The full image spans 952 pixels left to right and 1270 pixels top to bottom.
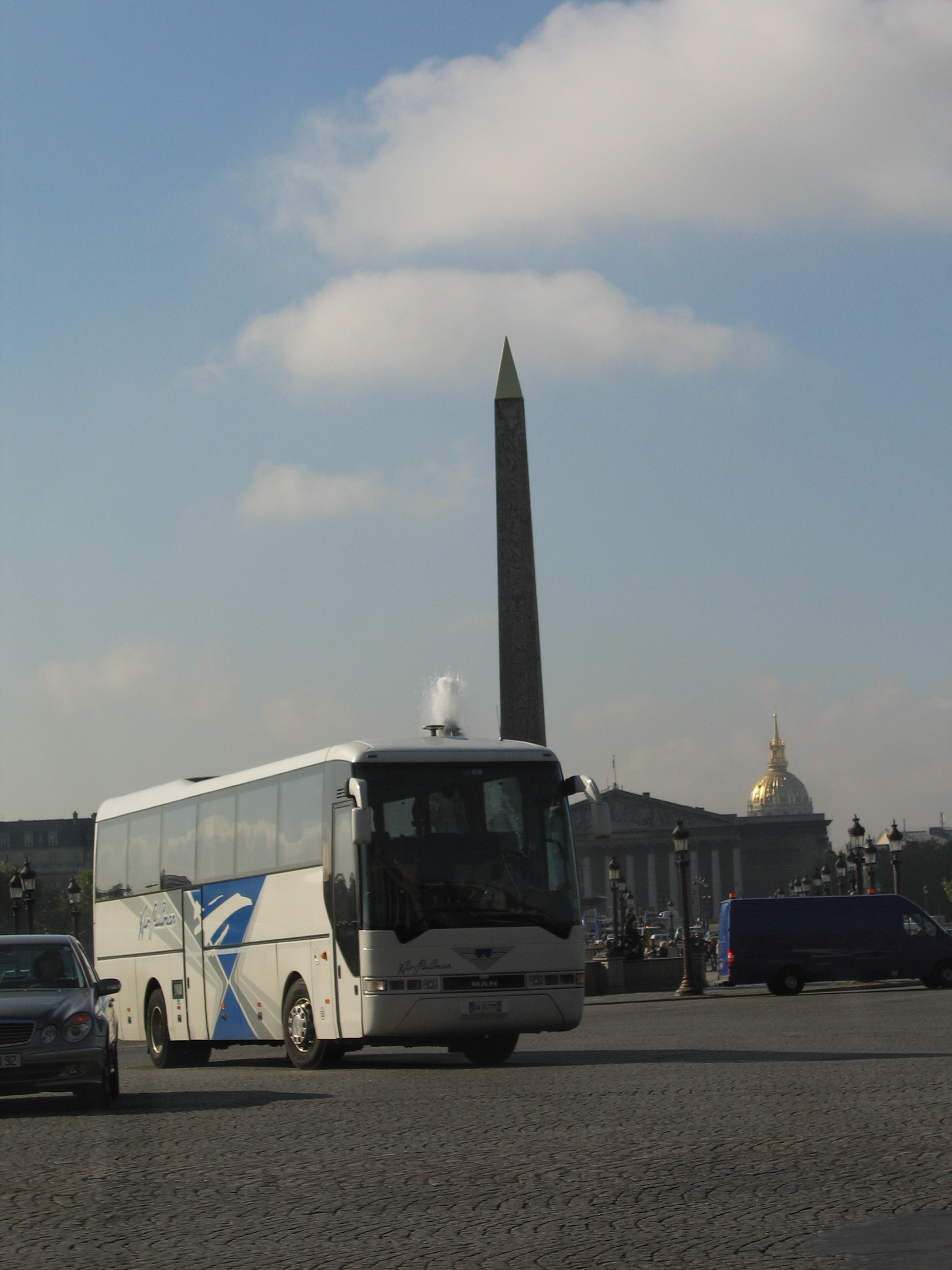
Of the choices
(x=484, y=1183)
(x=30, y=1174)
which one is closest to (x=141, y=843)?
(x=30, y=1174)

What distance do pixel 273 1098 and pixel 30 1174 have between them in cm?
455

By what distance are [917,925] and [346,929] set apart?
25933mm

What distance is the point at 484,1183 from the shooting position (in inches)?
324

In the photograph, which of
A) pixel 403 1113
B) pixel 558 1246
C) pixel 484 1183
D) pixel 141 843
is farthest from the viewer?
pixel 141 843

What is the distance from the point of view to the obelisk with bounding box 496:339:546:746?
38.6m

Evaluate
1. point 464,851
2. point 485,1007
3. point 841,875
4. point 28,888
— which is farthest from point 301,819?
point 841,875

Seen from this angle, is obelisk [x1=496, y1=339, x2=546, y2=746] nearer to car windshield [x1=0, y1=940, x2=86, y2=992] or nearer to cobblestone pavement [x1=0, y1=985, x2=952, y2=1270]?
cobblestone pavement [x1=0, y1=985, x2=952, y2=1270]

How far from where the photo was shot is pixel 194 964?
20047 mm

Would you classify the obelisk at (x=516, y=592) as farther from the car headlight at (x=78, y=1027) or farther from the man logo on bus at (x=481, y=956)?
the car headlight at (x=78, y=1027)

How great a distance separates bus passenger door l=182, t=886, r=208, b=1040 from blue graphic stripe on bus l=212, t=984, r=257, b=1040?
0.39m

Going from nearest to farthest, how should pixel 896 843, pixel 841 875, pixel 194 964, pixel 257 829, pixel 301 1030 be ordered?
1. pixel 301 1030
2. pixel 257 829
3. pixel 194 964
4. pixel 896 843
5. pixel 841 875

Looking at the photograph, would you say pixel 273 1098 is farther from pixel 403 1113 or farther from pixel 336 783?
pixel 336 783

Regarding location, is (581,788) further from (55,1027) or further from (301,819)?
(55,1027)

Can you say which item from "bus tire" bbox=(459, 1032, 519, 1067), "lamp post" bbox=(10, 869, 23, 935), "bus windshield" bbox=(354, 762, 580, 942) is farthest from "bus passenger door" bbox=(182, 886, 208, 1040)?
"lamp post" bbox=(10, 869, 23, 935)
